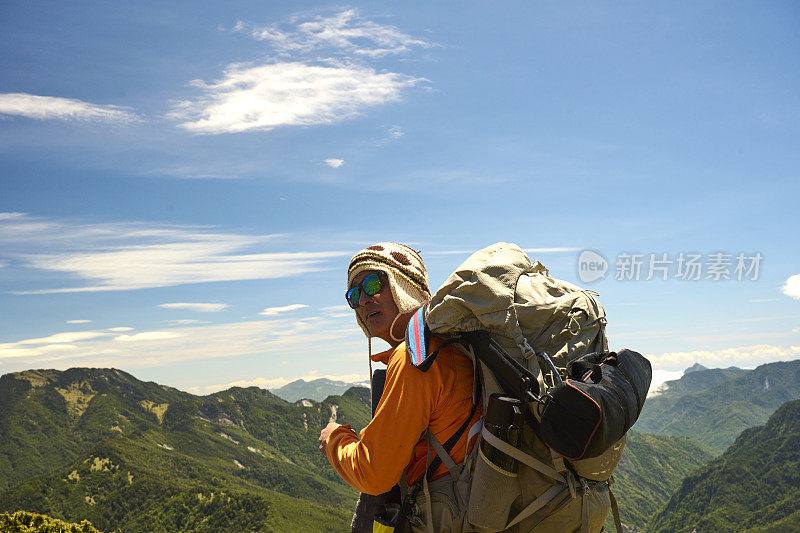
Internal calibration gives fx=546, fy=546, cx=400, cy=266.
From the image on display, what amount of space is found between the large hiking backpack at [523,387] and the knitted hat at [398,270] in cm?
85

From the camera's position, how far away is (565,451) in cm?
308

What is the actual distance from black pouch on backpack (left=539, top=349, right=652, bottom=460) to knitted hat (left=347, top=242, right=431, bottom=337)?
1.64 meters

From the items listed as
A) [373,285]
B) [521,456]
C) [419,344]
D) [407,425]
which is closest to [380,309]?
[373,285]

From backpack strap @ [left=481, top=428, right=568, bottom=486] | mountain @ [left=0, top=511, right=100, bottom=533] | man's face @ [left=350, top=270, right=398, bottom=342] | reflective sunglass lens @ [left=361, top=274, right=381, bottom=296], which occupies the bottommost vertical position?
mountain @ [left=0, top=511, right=100, bottom=533]

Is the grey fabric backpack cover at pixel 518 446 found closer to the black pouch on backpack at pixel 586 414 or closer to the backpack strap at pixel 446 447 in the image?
the backpack strap at pixel 446 447

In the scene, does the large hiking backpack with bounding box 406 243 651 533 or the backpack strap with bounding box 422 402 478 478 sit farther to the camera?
the backpack strap with bounding box 422 402 478 478

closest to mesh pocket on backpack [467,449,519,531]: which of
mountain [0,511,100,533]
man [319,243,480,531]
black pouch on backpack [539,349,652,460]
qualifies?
man [319,243,480,531]

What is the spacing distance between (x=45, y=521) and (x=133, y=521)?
215m

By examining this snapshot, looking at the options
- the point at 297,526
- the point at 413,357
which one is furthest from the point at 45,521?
the point at 297,526

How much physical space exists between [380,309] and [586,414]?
2.04m

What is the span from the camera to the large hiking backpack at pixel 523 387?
3281 millimetres

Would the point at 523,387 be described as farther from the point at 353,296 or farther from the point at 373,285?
the point at 353,296

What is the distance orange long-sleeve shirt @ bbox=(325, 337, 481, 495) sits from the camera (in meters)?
3.53

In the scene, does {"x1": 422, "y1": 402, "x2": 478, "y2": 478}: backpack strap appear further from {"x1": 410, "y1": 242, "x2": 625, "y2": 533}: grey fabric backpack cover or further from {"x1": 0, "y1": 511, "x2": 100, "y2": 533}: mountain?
{"x1": 0, "y1": 511, "x2": 100, "y2": 533}: mountain
